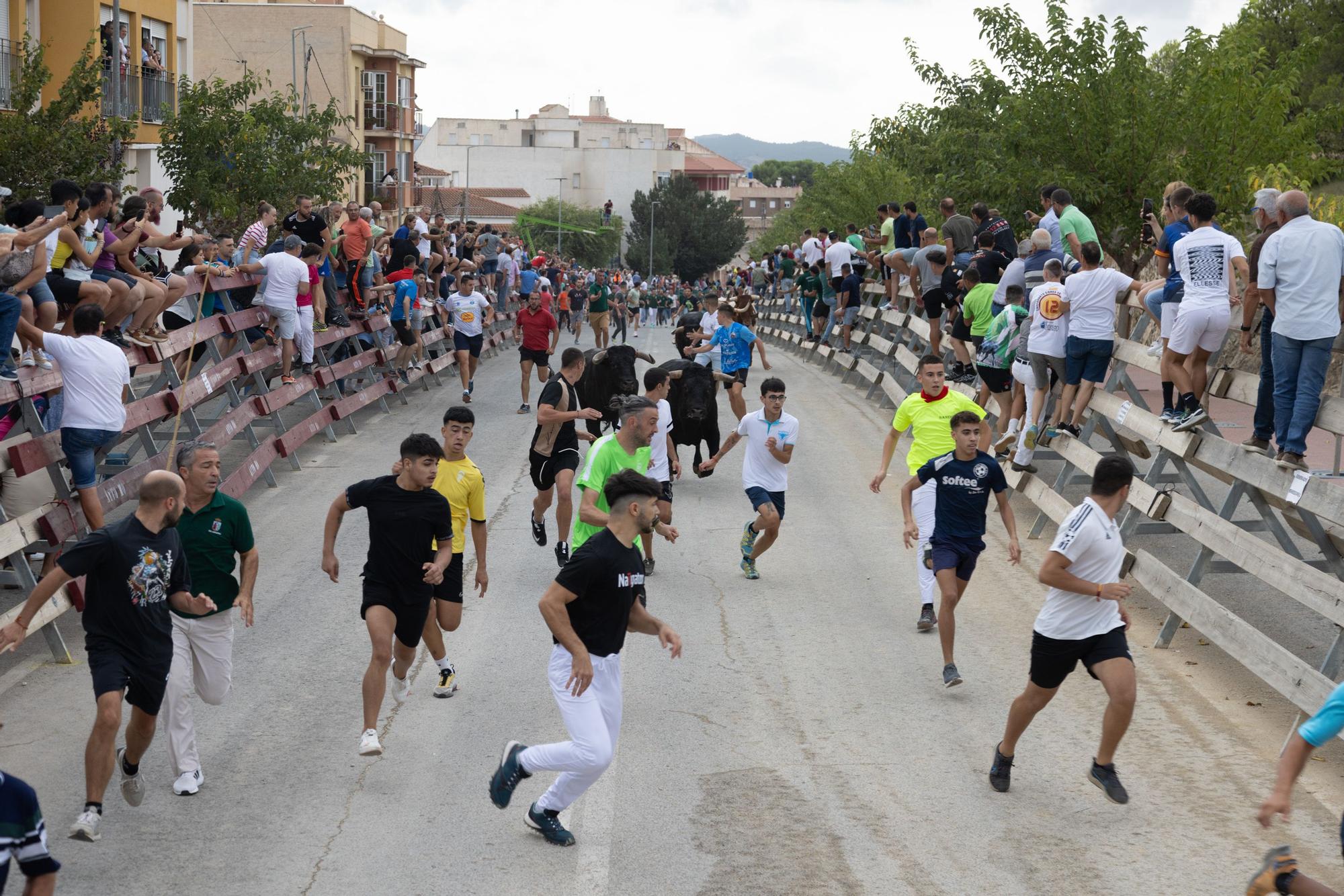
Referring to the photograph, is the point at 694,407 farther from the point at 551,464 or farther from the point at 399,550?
the point at 399,550

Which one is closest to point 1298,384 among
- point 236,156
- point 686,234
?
point 236,156

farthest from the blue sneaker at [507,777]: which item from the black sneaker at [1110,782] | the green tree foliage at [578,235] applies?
the green tree foliage at [578,235]

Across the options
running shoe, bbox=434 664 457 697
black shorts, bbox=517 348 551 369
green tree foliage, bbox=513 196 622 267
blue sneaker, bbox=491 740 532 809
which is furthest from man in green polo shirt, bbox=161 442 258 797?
green tree foliage, bbox=513 196 622 267

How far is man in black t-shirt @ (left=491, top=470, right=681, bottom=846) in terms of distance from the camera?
21.6 feet

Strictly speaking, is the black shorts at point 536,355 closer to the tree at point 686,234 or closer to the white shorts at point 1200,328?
the white shorts at point 1200,328

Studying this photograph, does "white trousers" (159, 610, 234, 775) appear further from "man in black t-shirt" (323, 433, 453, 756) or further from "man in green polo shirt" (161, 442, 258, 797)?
"man in black t-shirt" (323, 433, 453, 756)

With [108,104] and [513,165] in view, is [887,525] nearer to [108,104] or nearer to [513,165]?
[108,104]

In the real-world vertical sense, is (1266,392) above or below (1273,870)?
above

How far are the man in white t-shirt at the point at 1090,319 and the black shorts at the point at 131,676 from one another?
29.2ft

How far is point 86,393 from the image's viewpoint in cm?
1036

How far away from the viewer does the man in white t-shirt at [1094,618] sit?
7.16 m

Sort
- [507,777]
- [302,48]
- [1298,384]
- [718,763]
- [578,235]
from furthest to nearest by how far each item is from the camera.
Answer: [578,235] → [302,48] → [1298,384] → [718,763] → [507,777]

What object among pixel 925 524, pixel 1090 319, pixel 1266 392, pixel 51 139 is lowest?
pixel 925 524

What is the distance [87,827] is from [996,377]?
10942mm
